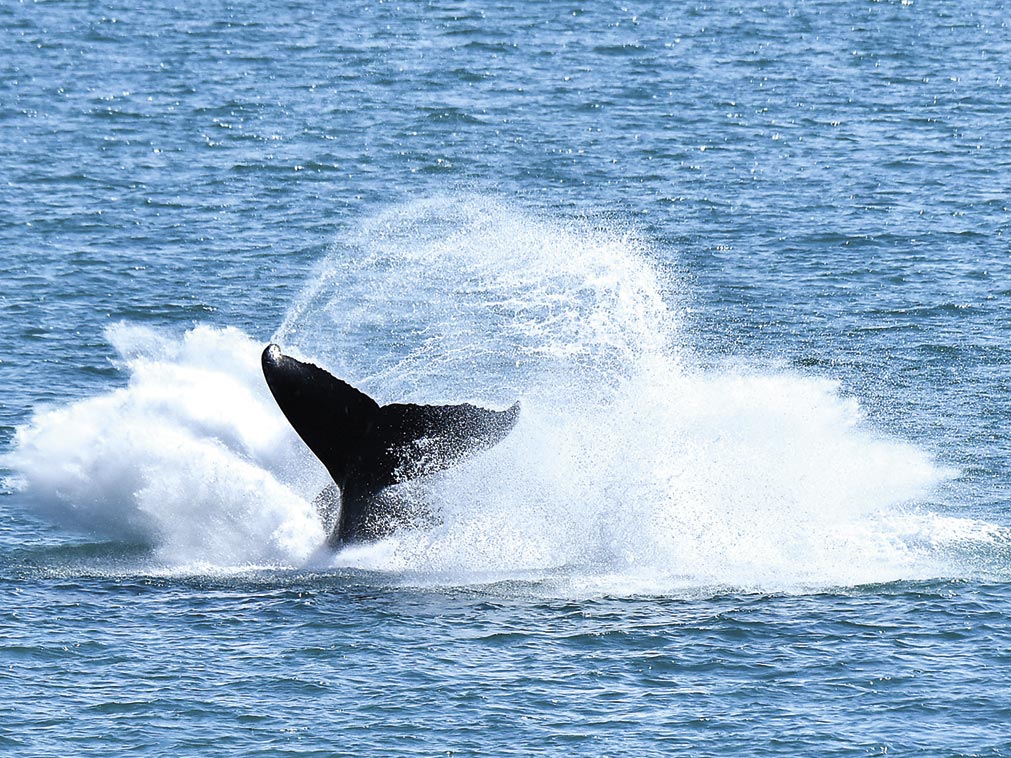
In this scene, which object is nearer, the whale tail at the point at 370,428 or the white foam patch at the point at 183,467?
the whale tail at the point at 370,428

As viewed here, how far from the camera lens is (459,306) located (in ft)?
135

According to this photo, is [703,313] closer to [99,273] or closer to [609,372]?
[609,372]

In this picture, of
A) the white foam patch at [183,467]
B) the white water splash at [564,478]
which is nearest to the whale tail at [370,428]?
the white water splash at [564,478]

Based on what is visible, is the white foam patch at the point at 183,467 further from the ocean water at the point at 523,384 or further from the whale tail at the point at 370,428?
the whale tail at the point at 370,428

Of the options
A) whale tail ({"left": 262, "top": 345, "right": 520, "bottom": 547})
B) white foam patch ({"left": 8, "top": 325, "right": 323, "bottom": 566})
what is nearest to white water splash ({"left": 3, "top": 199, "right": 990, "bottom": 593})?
white foam patch ({"left": 8, "top": 325, "right": 323, "bottom": 566})

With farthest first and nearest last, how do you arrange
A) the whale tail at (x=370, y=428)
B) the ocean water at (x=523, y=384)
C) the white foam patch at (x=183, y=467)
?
the white foam patch at (x=183, y=467) < the whale tail at (x=370, y=428) < the ocean water at (x=523, y=384)

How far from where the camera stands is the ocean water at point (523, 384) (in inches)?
898

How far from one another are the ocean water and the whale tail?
5.04 ft

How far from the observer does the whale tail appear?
2384 centimetres

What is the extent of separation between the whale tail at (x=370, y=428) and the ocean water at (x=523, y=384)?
1537 millimetres

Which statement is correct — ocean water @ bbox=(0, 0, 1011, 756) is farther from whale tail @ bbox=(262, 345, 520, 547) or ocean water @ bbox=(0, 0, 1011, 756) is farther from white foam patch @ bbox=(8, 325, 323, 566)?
whale tail @ bbox=(262, 345, 520, 547)

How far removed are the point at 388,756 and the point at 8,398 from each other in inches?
646

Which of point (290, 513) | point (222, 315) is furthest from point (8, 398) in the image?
point (290, 513)

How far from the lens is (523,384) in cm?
3625
